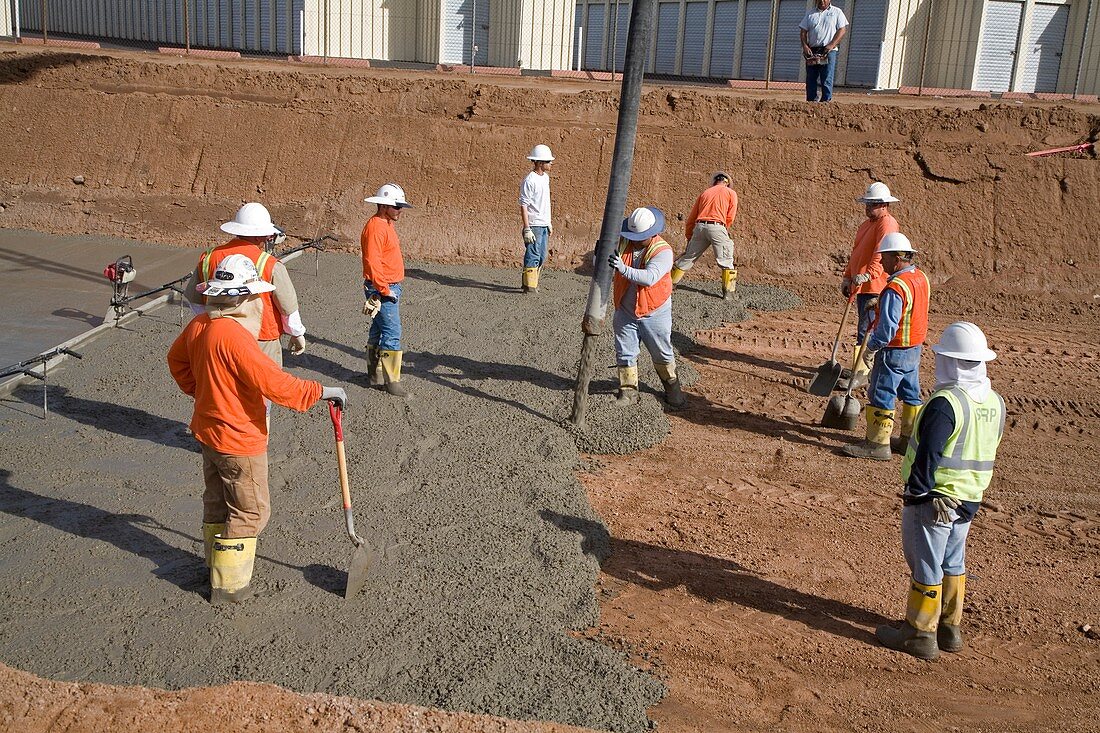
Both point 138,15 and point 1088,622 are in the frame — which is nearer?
point 1088,622

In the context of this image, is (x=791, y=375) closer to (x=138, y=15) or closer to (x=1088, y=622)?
(x=1088, y=622)

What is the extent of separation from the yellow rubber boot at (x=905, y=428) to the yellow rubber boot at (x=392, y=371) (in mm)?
4592

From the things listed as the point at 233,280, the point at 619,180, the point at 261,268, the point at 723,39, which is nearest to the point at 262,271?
the point at 261,268

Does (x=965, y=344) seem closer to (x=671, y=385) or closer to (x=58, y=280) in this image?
(x=671, y=385)

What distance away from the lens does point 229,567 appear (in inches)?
222

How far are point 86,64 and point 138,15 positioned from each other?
49.7ft

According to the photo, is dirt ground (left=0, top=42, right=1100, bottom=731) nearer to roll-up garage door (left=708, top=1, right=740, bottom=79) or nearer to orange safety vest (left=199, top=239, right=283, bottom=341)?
orange safety vest (left=199, top=239, right=283, bottom=341)

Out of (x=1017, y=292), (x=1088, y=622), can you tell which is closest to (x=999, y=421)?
(x=1088, y=622)

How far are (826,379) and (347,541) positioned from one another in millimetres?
5569

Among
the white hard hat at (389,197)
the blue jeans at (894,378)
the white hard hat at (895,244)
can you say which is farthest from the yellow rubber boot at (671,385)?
the white hard hat at (389,197)

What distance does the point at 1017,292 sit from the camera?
47.3 feet

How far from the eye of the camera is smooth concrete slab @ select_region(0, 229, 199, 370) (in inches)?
406

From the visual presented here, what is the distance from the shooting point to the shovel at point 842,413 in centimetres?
931

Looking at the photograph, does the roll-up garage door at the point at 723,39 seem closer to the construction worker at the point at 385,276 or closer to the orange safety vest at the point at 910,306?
the orange safety vest at the point at 910,306
